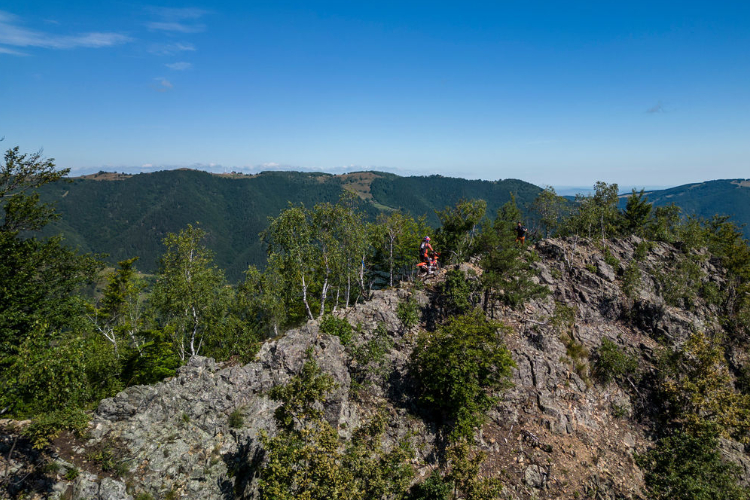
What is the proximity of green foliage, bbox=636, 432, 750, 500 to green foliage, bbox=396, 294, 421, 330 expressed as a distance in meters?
22.5

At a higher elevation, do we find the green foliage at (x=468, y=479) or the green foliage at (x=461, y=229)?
the green foliage at (x=461, y=229)

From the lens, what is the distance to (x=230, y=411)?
24.7 m

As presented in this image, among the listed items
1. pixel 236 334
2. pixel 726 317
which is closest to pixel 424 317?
pixel 236 334

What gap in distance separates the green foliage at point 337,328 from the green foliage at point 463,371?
23.0ft

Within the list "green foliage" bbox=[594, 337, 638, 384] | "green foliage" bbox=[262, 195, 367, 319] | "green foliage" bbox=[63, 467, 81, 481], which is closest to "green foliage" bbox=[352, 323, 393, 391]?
"green foliage" bbox=[262, 195, 367, 319]

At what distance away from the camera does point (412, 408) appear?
27938 mm

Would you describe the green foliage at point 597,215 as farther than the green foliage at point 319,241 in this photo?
Yes

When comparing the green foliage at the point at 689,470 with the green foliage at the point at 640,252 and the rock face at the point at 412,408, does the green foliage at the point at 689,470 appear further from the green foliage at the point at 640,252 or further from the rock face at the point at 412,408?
the green foliage at the point at 640,252

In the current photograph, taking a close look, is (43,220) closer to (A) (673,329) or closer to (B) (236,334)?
(B) (236,334)

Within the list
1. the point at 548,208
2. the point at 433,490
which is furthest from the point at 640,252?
the point at 433,490

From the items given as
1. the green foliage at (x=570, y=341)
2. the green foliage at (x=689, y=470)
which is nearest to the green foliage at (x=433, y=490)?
the green foliage at (x=689, y=470)

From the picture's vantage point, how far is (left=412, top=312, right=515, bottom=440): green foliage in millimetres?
24953

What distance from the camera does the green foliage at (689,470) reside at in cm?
2528

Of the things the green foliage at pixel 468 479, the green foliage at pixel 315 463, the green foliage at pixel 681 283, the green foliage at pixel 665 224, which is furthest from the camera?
the green foliage at pixel 665 224
